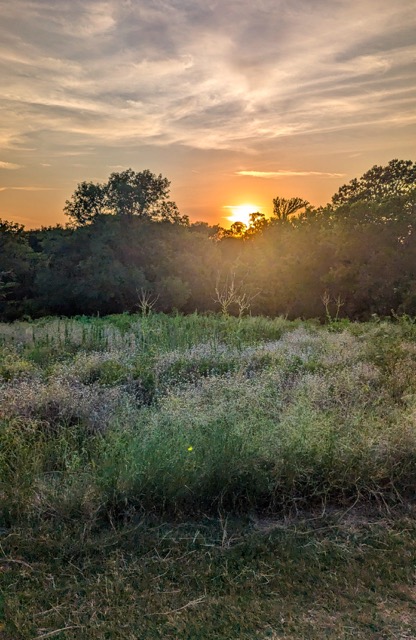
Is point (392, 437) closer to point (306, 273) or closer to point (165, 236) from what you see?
point (306, 273)

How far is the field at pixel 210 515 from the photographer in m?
2.15

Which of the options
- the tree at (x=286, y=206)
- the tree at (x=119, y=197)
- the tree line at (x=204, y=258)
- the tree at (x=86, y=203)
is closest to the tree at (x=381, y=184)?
the tree line at (x=204, y=258)

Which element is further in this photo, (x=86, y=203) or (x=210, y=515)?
(x=86, y=203)

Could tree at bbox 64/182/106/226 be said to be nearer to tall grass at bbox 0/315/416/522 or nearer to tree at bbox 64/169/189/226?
tree at bbox 64/169/189/226

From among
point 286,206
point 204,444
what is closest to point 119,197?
point 286,206

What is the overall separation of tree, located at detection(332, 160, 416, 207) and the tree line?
4cm

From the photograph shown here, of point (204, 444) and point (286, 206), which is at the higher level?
point (286, 206)

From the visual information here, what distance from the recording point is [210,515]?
2.98 meters

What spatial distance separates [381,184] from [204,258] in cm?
854

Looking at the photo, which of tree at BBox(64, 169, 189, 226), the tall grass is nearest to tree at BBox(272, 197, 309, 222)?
tree at BBox(64, 169, 189, 226)

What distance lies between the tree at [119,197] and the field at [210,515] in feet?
Answer: 63.7

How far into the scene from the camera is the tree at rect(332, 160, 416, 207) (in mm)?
20031

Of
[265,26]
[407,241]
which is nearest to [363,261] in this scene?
[407,241]

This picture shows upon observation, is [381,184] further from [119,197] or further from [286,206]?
[119,197]
